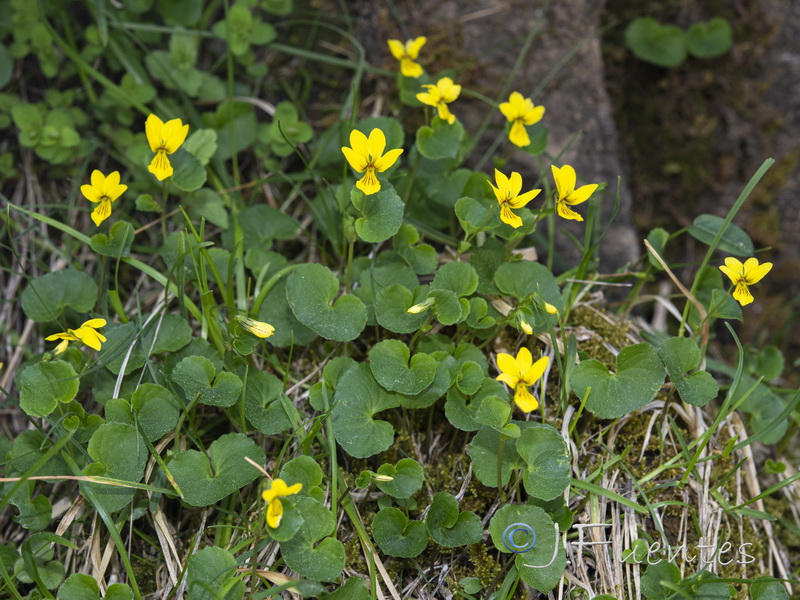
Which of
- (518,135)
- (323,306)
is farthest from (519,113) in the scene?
(323,306)

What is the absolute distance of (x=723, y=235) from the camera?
6.55ft

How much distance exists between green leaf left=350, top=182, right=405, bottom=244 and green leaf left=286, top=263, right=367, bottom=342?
0.16 meters

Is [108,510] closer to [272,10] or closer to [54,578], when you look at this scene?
[54,578]

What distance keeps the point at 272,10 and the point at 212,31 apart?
0.24 metres

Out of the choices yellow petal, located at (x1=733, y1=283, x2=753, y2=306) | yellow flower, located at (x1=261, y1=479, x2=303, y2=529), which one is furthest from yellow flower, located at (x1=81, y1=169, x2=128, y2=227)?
yellow petal, located at (x1=733, y1=283, x2=753, y2=306)

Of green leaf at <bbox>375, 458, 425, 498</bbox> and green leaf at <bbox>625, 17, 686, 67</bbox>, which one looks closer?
green leaf at <bbox>375, 458, 425, 498</bbox>

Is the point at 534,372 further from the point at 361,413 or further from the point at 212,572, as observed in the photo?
the point at 212,572

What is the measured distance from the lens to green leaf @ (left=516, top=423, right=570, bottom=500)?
1584mm

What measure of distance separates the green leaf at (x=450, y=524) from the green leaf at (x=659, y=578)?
42 cm

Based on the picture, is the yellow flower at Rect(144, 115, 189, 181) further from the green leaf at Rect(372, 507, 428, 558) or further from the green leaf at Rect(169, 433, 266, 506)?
the green leaf at Rect(372, 507, 428, 558)

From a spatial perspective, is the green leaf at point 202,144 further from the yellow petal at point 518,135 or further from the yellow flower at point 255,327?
the yellow petal at point 518,135

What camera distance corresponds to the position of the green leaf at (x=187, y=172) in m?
1.97

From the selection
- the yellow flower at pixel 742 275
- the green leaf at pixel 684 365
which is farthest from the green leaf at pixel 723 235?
the green leaf at pixel 684 365

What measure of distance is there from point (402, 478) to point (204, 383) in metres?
0.55
